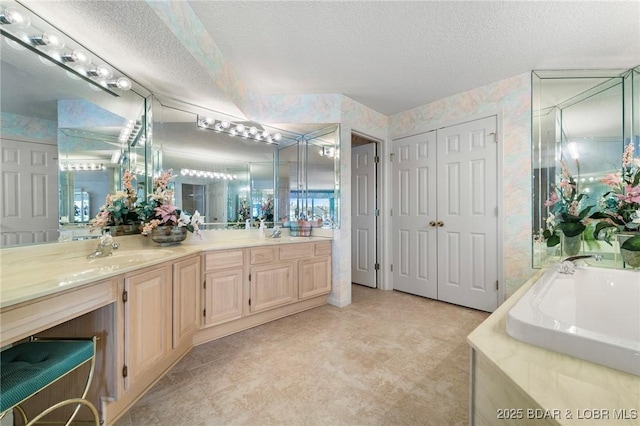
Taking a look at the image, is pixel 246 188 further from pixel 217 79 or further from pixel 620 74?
pixel 620 74

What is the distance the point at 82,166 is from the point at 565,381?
99.8 inches

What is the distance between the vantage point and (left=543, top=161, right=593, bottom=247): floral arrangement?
188 centimetres

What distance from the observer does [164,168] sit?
2.26 meters

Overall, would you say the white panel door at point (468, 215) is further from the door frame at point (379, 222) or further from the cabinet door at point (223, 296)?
the cabinet door at point (223, 296)

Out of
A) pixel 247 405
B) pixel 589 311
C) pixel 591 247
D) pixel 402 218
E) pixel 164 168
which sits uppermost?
pixel 164 168

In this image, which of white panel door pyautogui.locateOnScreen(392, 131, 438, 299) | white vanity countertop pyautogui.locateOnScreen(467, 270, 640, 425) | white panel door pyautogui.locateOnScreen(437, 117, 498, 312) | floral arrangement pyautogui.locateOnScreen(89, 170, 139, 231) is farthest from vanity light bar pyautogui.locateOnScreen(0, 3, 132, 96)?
white panel door pyautogui.locateOnScreen(437, 117, 498, 312)

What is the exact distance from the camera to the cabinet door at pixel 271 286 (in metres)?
2.26

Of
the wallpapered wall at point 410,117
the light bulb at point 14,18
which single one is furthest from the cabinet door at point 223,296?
the light bulb at point 14,18

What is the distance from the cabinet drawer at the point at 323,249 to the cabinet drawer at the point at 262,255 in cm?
54

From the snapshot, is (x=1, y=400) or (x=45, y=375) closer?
(x=1, y=400)

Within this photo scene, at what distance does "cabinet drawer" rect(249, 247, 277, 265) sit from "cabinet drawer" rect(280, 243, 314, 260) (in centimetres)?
10

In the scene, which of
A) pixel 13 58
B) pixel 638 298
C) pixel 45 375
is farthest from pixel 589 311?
pixel 13 58

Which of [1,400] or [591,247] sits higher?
[591,247]

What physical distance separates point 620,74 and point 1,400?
4420 millimetres
